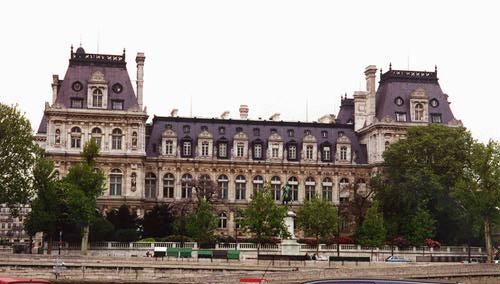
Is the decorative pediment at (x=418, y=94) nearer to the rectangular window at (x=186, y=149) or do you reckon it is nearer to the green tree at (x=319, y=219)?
the green tree at (x=319, y=219)

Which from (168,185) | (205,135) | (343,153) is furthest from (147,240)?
(343,153)

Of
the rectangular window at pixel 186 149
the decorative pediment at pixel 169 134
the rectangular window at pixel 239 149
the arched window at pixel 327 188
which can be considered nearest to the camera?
the decorative pediment at pixel 169 134

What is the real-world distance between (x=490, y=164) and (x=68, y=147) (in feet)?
144

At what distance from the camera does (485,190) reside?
2886 inches

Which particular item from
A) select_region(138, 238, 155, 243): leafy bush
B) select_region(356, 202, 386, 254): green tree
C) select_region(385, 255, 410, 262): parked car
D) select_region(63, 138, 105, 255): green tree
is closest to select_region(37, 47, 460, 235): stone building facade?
select_region(138, 238, 155, 243): leafy bush

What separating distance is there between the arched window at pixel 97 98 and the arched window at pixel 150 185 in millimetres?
9909

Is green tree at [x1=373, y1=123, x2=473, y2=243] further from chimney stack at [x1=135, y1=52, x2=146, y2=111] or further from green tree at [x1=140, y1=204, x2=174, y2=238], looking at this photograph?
chimney stack at [x1=135, y1=52, x2=146, y2=111]

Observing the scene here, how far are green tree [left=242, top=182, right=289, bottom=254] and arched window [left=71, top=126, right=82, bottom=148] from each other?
2106 cm

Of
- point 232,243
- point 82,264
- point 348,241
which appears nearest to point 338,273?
point 82,264

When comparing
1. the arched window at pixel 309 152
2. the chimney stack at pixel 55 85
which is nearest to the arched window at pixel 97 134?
the chimney stack at pixel 55 85

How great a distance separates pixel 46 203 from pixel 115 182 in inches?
651

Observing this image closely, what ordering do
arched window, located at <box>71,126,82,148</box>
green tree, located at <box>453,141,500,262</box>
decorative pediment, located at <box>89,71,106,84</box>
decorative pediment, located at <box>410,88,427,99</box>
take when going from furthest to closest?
decorative pediment, located at <box>410,88,427,99</box> < decorative pediment, located at <box>89,71,106,84</box> < arched window, located at <box>71,126,82,148</box> < green tree, located at <box>453,141,500,262</box>

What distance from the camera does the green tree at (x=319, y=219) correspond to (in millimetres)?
86500

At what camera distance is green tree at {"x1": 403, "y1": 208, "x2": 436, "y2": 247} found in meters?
84.3
